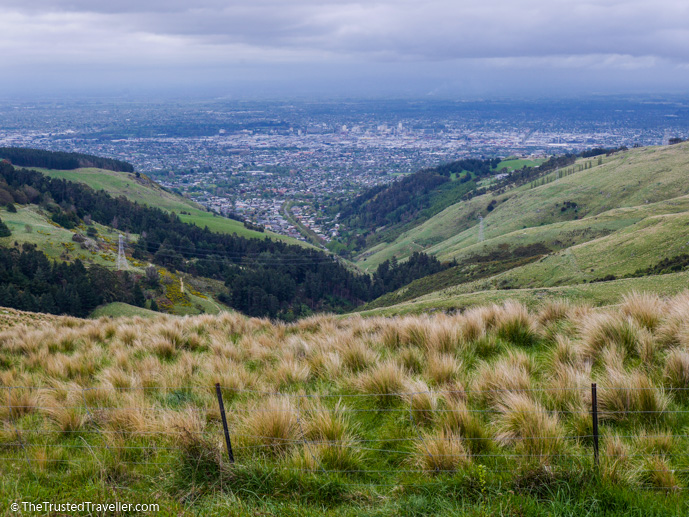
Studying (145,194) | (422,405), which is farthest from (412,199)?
(422,405)

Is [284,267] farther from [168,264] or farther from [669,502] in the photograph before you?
[669,502]

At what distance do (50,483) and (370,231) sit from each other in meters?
162

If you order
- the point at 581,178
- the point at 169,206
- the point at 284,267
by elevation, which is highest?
the point at 581,178

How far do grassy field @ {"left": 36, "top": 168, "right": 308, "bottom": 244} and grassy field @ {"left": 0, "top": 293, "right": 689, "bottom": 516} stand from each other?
111 metres

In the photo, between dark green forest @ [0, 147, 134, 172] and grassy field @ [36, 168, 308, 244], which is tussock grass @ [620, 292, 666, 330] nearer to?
grassy field @ [36, 168, 308, 244]

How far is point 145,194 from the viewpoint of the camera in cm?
13550

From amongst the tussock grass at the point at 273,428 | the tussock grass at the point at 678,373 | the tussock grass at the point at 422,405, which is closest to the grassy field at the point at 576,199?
the tussock grass at the point at 678,373

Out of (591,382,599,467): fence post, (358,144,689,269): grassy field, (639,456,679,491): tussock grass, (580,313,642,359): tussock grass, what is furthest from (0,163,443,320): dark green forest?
(639,456,679,491): tussock grass

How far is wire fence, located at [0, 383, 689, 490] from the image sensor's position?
3.57m

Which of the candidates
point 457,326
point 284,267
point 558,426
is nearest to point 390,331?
point 457,326

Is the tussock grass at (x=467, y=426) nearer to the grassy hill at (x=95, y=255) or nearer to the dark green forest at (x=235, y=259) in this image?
the grassy hill at (x=95, y=255)

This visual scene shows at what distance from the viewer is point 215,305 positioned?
62219 millimetres

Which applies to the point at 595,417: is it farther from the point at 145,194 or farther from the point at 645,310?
the point at 145,194

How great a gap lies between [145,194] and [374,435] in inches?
5789
